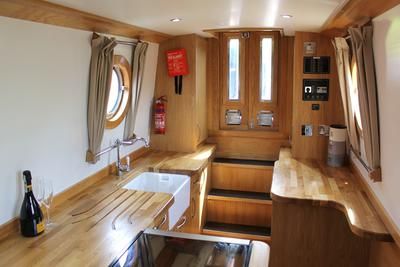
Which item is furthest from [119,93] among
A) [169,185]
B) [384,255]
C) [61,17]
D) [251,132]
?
[384,255]

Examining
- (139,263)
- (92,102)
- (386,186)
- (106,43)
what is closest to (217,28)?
(106,43)

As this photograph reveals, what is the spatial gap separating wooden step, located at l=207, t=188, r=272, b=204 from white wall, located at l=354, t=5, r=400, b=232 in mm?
1660

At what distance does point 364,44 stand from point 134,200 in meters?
1.65

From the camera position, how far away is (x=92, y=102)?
2445 mm

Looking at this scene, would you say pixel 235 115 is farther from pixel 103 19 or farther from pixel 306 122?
pixel 103 19

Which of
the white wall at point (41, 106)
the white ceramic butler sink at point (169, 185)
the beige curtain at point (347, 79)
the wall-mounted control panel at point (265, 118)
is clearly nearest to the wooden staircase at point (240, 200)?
the wall-mounted control panel at point (265, 118)

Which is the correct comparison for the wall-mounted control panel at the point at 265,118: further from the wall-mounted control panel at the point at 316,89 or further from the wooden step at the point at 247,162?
the wall-mounted control panel at the point at 316,89

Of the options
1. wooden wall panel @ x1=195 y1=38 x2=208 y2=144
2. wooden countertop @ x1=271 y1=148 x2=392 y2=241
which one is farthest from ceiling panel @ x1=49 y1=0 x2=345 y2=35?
wooden countertop @ x1=271 y1=148 x2=392 y2=241

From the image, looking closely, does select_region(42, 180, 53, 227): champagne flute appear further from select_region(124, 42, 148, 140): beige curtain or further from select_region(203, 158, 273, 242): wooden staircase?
select_region(203, 158, 273, 242): wooden staircase

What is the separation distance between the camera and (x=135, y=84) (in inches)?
121

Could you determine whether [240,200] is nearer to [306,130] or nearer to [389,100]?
[306,130]

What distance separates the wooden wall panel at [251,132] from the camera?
3768 millimetres

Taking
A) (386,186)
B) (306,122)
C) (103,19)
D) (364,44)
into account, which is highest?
(103,19)

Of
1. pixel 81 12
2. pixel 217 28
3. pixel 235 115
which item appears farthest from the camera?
pixel 235 115
